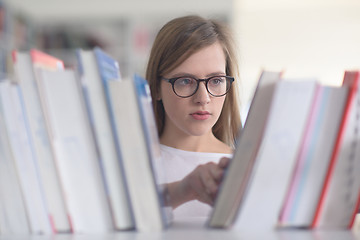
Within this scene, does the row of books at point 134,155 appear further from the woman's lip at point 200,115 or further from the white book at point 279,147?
the woman's lip at point 200,115

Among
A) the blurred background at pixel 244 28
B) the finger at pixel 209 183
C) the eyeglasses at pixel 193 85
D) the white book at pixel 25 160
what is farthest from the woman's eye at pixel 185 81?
the blurred background at pixel 244 28

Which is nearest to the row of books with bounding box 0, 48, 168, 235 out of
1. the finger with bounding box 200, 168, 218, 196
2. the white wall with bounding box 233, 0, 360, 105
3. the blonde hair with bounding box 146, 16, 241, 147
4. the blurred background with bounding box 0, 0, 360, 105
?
the finger with bounding box 200, 168, 218, 196

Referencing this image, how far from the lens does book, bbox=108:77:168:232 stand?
A: 638 millimetres

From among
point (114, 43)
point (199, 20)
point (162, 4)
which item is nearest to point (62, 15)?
point (114, 43)

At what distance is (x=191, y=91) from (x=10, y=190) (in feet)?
1.83

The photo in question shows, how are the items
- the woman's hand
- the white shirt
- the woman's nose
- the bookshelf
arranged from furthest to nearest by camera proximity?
the white shirt
the woman's nose
the woman's hand
the bookshelf

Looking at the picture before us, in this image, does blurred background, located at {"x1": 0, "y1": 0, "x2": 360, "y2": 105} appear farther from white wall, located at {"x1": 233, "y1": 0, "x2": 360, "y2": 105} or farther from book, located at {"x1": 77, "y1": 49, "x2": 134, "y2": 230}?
book, located at {"x1": 77, "y1": 49, "x2": 134, "y2": 230}

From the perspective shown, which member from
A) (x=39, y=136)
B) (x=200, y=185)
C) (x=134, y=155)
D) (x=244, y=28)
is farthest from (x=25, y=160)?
(x=244, y=28)

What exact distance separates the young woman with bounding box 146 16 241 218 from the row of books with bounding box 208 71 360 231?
1.19 feet

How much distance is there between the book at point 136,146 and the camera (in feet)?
2.09

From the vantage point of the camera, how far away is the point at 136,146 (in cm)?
64

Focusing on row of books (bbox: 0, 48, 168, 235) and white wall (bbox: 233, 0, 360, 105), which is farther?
white wall (bbox: 233, 0, 360, 105)

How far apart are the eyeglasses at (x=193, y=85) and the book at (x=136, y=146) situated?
448 mm

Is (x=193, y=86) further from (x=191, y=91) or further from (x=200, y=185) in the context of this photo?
(x=200, y=185)
